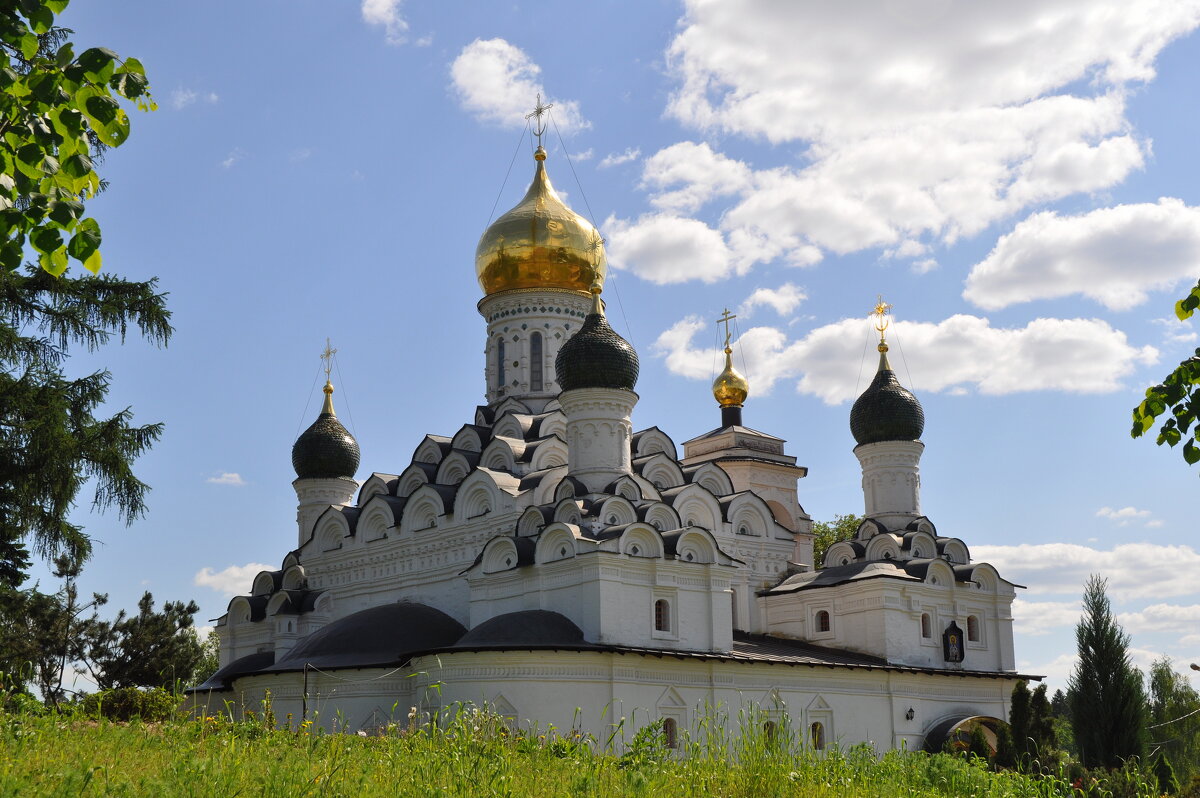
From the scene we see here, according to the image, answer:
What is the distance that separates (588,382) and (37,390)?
10.1 metres

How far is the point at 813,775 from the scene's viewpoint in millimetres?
6129

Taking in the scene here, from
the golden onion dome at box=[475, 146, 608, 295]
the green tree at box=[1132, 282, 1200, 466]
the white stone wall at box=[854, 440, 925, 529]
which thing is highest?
the golden onion dome at box=[475, 146, 608, 295]

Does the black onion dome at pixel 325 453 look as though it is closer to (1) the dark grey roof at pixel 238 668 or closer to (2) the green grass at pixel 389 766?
(1) the dark grey roof at pixel 238 668

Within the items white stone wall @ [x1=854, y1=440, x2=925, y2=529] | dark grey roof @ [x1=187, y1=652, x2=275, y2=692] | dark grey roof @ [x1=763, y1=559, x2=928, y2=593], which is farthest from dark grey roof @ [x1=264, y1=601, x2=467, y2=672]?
white stone wall @ [x1=854, y1=440, x2=925, y2=529]

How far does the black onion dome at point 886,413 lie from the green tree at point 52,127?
66.1 feet

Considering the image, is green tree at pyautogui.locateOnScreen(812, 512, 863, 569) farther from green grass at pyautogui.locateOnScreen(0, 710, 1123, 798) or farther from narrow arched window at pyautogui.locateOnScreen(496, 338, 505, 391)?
green grass at pyautogui.locateOnScreen(0, 710, 1123, 798)

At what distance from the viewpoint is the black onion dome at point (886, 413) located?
22875 millimetres

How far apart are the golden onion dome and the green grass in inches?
654

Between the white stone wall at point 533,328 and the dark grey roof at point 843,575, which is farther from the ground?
the white stone wall at point 533,328

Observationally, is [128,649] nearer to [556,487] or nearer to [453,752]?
[556,487]

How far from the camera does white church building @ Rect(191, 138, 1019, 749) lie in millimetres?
A: 16375

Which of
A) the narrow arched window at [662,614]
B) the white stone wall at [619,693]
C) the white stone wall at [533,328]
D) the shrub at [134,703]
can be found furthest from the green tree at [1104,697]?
the white stone wall at [533,328]

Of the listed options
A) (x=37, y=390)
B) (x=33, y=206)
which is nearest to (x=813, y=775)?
(x=33, y=206)

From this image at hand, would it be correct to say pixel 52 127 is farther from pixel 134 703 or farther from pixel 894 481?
pixel 894 481
